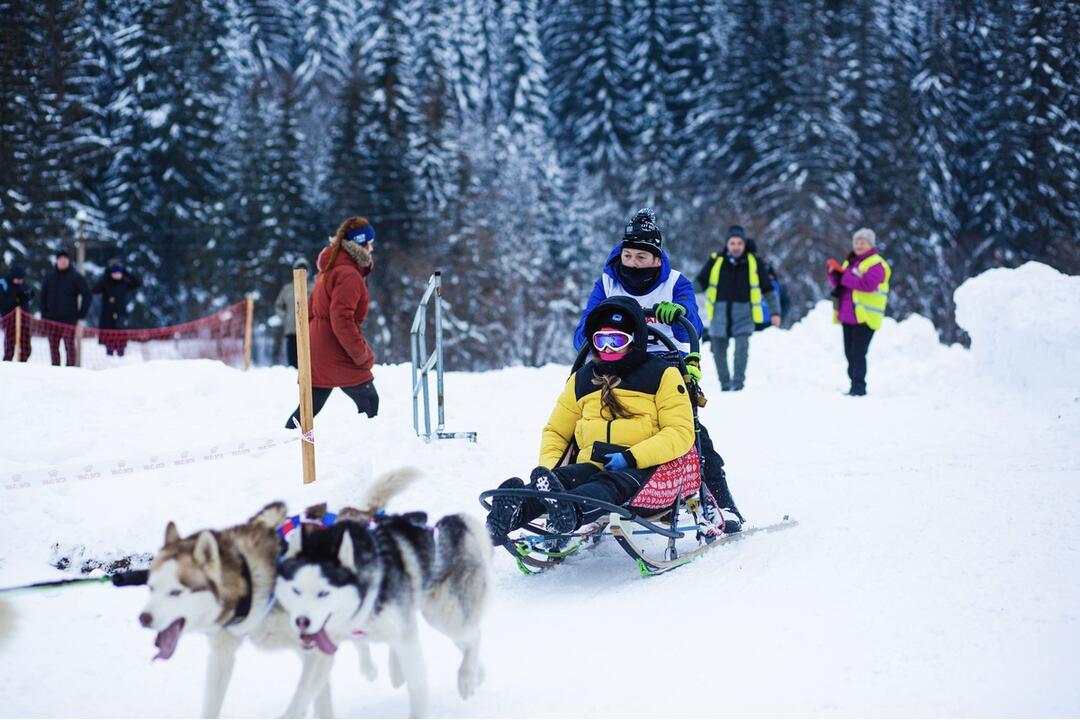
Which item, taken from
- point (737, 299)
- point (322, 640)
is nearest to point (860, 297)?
point (737, 299)

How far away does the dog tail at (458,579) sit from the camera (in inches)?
143

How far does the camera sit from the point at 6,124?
2889cm

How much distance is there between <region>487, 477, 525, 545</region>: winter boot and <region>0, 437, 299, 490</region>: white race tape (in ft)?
6.76

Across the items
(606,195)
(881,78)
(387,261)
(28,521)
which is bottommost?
(28,521)

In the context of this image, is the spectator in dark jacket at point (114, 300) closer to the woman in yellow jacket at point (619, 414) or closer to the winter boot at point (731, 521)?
the woman in yellow jacket at point (619, 414)

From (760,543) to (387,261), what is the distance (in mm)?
28438

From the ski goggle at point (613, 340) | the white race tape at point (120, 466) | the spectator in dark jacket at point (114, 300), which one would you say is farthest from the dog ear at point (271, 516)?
the spectator in dark jacket at point (114, 300)

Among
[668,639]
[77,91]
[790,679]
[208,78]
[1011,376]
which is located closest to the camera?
[790,679]

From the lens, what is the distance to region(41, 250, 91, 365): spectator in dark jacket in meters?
14.0

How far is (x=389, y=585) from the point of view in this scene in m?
3.35

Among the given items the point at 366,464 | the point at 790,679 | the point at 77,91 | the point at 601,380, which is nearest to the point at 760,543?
the point at 601,380

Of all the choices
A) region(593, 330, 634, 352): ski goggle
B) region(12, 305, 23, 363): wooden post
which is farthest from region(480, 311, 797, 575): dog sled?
region(12, 305, 23, 363): wooden post

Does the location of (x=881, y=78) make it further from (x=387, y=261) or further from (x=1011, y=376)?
(x=1011, y=376)

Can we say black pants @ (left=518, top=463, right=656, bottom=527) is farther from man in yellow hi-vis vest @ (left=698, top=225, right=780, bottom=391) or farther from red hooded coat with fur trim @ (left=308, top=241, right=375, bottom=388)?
man in yellow hi-vis vest @ (left=698, top=225, right=780, bottom=391)
